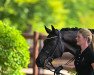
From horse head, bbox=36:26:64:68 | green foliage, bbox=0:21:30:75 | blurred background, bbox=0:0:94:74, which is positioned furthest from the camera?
blurred background, bbox=0:0:94:74

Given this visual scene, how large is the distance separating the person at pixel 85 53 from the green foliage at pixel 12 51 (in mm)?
2538

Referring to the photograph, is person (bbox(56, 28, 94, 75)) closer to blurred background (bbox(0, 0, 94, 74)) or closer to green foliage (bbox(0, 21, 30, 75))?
green foliage (bbox(0, 21, 30, 75))

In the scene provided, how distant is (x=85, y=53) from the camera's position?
851 cm

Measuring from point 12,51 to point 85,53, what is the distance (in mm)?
2848

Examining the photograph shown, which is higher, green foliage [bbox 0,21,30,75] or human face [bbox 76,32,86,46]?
human face [bbox 76,32,86,46]

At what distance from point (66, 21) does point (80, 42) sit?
33751 millimetres

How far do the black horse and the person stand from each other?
0.91 feet

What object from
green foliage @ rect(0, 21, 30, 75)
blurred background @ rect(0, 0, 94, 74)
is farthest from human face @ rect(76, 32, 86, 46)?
blurred background @ rect(0, 0, 94, 74)

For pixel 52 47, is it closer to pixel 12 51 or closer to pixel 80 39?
pixel 80 39

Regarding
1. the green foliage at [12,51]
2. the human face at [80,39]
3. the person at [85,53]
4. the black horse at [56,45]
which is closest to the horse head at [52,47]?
the black horse at [56,45]

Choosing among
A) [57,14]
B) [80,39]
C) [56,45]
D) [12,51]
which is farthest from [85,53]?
[57,14]

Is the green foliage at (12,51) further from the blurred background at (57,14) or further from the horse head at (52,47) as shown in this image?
the blurred background at (57,14)

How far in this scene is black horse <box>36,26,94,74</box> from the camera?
8.84 m

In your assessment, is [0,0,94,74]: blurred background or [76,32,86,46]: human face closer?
[76,32,86,46]: human face
